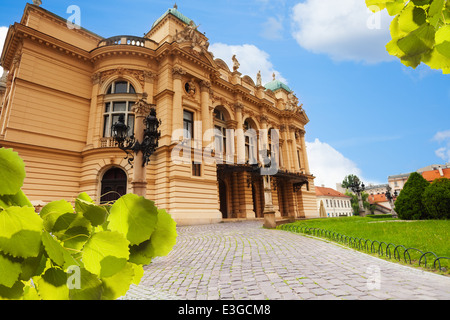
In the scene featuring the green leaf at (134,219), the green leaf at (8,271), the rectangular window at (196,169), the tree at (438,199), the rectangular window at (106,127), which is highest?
the rectangular window at (106,127)

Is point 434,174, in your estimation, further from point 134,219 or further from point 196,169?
point 134,219

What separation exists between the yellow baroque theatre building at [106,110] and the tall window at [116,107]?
0.25ft

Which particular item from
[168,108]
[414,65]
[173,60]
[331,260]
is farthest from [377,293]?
[173,60]

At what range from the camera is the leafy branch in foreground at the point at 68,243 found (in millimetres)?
452

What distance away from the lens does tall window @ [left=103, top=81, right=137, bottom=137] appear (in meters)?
18.4

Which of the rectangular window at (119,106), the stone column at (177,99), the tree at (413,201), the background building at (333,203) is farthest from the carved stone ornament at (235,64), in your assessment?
the background building at (333,203)

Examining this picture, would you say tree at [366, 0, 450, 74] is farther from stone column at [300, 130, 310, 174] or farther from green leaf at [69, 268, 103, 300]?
stone column at [300, 130, 310, 174]

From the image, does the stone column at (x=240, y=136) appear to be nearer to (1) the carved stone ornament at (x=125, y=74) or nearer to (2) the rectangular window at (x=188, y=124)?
(2) the rectangular window at (x=188, y=124)

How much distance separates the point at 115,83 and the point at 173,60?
196 inches

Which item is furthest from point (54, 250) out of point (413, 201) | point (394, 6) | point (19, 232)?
point (413, 201)

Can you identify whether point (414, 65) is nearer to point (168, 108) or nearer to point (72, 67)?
point (168, 108)

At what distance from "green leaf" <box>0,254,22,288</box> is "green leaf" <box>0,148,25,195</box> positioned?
4.9 inches

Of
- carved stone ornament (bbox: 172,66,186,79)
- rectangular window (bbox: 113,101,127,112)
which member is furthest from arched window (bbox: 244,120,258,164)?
rectangular window (bbox: 113,101,127,112)

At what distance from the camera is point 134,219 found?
0.59 m
